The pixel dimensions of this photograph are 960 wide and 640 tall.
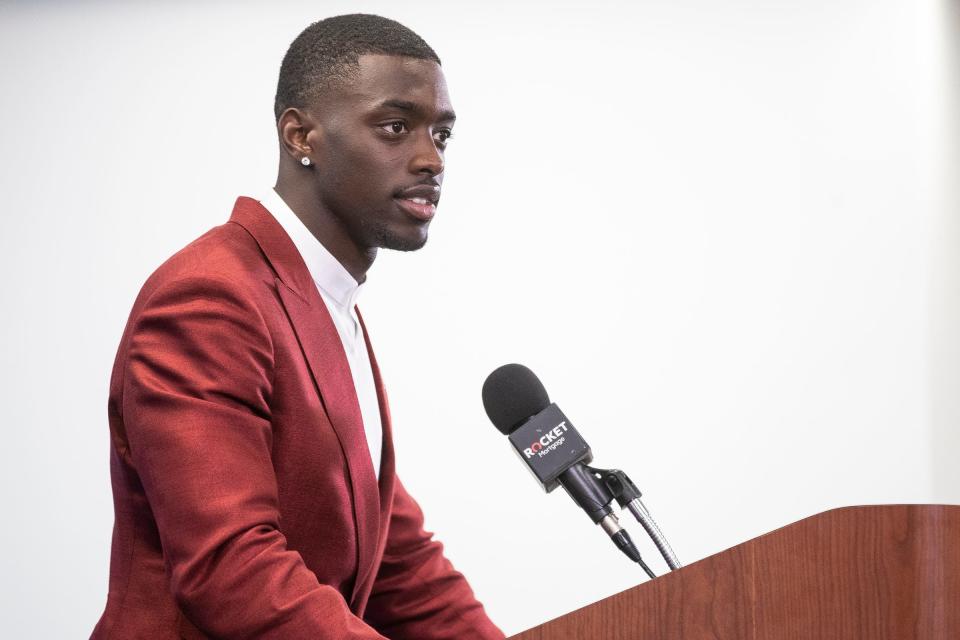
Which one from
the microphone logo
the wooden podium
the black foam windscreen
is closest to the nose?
the black foam windscreen

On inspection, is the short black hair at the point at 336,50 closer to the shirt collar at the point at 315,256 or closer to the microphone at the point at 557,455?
the shirt collar at the point at 315,256

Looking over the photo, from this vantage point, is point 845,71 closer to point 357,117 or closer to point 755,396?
point 755,396

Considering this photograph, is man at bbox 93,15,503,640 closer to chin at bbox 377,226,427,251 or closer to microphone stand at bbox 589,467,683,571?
chin at bbox 377,226,427,251

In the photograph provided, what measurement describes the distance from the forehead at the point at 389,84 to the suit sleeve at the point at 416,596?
25.6 inches

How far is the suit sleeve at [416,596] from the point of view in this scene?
1.80m

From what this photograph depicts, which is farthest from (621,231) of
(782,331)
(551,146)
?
(782,331)

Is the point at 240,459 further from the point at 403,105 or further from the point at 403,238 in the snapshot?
the point at 403,105

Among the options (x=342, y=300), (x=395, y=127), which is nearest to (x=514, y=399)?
(x=342, y=300)

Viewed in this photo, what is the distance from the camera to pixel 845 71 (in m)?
3.58

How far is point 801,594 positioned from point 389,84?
99 cm

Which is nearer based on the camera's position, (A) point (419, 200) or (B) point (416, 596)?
(A) point (419, 200)

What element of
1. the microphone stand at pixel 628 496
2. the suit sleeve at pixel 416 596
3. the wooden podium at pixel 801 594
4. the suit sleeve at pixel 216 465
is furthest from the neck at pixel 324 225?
the wooden podium at pixel 801 594

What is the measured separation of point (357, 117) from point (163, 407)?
0.59m

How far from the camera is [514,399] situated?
1.58 m
